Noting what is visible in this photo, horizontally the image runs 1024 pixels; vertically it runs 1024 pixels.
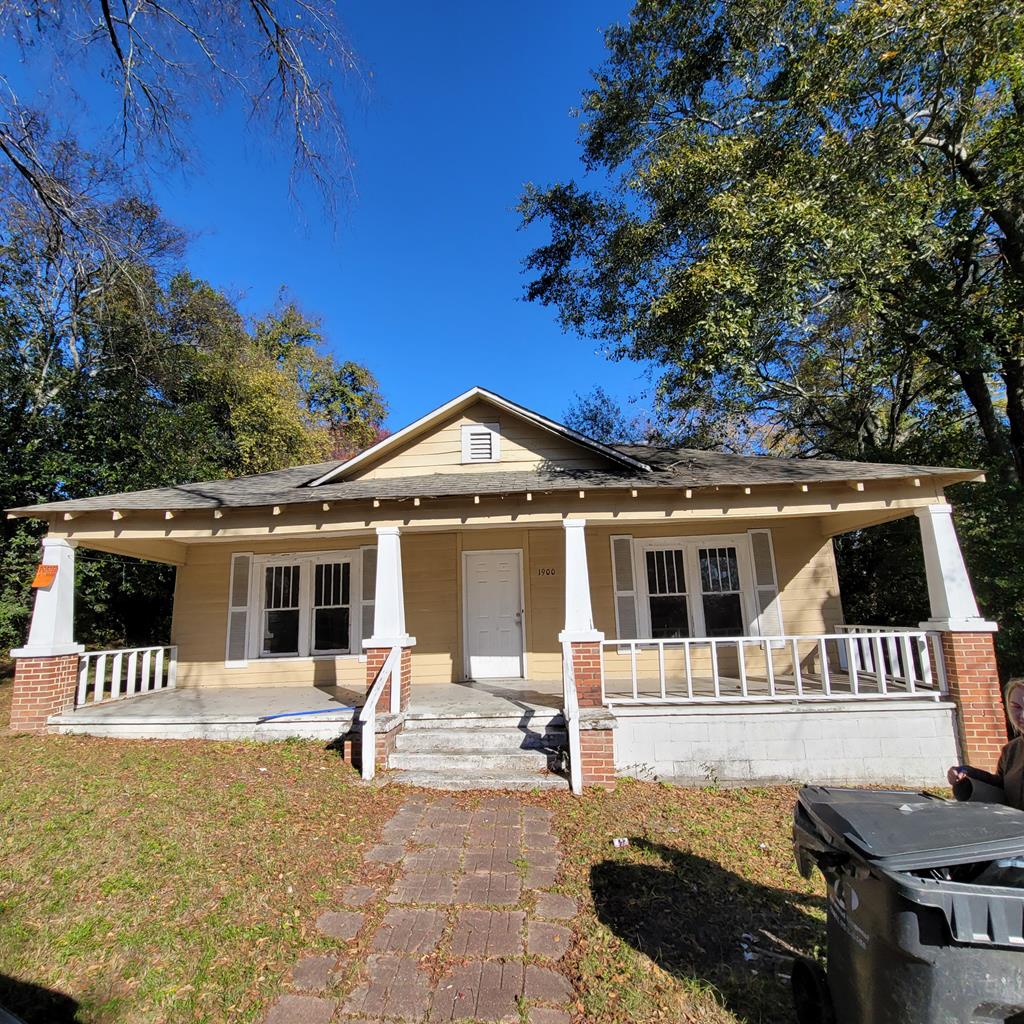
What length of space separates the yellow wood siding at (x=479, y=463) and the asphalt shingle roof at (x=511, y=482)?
29 centimetres

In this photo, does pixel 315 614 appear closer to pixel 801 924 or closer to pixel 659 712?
pixel 659 712

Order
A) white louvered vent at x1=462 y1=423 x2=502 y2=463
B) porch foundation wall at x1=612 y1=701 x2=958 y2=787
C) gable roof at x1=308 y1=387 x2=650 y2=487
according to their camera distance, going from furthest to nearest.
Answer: white louvered vent at x1=462 y1=423 x2=502 y2=463 → gable roof at x1=308 y1=387 x2=650 y2=487 → porch foundation wall at x1=612 y1=701 x2=958 y2=787

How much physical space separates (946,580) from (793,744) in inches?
104

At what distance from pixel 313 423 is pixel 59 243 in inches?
763

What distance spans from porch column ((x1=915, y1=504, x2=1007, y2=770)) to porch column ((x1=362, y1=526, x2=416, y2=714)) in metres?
6.26

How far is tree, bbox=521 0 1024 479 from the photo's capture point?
7750mm

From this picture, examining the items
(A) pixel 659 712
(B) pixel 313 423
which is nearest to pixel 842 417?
(A) pixel 659 712

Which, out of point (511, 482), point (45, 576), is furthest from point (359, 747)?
point (45, 576)

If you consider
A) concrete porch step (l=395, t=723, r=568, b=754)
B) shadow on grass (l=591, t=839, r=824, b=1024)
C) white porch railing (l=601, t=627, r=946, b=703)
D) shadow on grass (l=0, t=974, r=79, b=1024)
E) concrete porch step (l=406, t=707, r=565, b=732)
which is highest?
white porch railing (l=601, t=627, r=946, b=703)

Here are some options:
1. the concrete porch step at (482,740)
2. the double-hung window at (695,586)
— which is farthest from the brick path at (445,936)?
the double-hung window at (695,586)

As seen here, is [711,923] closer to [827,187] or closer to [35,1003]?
[35,1003]

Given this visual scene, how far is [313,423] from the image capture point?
77.4 feet

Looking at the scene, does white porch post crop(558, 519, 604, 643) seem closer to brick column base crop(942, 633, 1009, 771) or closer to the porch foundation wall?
the porch foundation wall

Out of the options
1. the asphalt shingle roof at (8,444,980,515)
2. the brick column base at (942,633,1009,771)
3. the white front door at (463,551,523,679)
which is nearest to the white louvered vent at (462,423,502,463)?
the asphalt shingle roof at (8,444,980,515)
